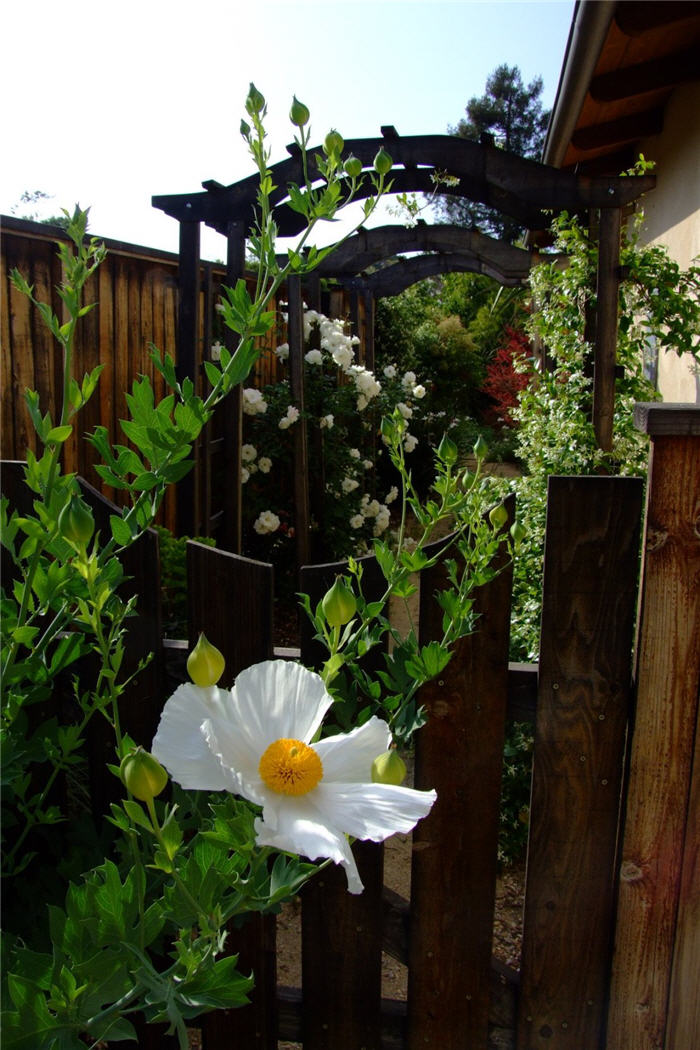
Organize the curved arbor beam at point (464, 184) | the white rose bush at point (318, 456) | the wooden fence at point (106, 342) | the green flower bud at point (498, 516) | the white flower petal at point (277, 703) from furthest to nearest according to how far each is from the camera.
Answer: the white rose bush at point (318, 456), the curved arbor beam at point (464, 184), the wooden fence at point (106, 342), the green flower bud at point (498, 516), the white flower petal at point (277, 703)

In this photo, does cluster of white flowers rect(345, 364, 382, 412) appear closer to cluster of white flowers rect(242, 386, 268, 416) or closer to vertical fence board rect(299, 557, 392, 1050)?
cluster of white flowers rect(242, 386, 268, 416)

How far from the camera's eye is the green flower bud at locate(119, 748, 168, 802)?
560 mm

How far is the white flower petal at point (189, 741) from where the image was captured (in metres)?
0.63

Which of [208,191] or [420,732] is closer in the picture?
[420,732]

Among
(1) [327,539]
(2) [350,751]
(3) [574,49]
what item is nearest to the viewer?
(2) [350,751]

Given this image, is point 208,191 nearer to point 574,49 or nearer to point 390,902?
point 574,49

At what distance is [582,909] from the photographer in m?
1.37

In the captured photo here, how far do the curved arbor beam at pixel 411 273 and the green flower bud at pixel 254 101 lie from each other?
693 centimetres

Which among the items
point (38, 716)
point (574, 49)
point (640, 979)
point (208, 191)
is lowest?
point (640, 979)

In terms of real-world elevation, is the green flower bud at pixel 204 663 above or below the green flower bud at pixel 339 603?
below

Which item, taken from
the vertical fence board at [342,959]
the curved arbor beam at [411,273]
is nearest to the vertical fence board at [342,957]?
the vertical fence board at [342,959]

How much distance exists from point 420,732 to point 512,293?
15167 millimetres

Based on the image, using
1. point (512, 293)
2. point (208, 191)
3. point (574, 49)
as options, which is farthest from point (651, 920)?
point (512, 293)

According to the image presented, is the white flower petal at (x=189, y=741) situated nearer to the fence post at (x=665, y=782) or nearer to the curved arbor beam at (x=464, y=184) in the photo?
the fence post at (x=665, y=782)
